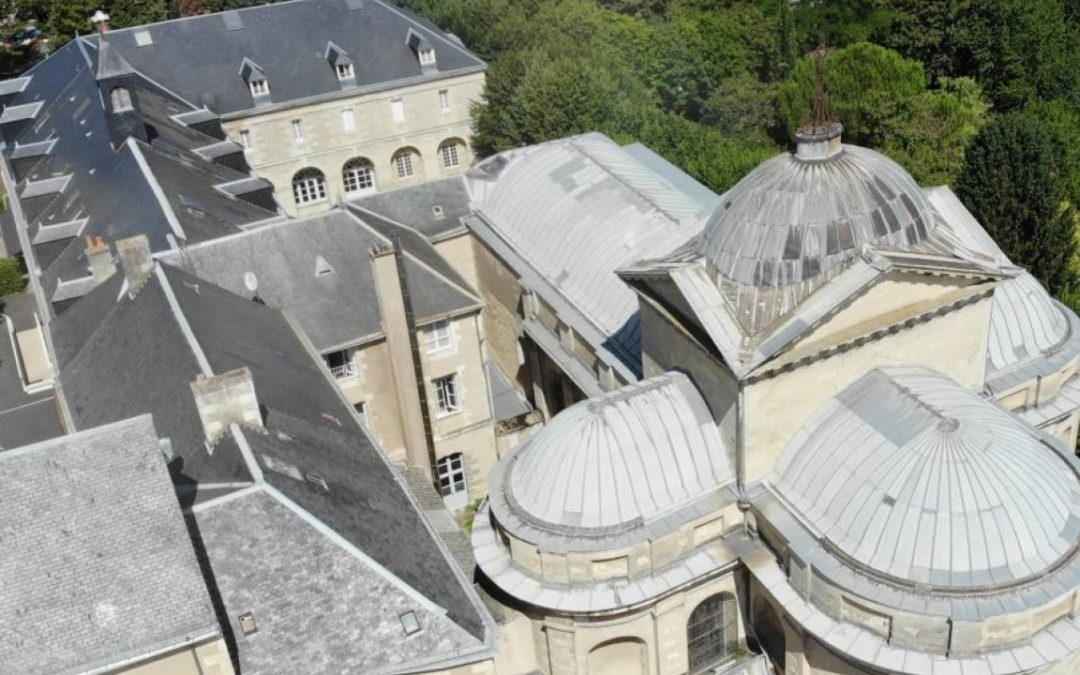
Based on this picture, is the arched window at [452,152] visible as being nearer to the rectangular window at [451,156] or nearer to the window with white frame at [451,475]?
the rectangular window at [451,156]

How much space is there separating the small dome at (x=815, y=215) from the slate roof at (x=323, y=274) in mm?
17049

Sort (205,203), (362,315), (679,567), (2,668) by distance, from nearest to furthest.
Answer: (2,668) → (679,567) → (362,315) → (205,203)

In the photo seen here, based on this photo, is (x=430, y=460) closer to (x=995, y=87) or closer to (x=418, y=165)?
(x=418, y=165)

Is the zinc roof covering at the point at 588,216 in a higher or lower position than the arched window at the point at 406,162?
higher

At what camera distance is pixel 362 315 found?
149 feet

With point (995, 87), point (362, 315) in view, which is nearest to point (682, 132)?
point (995, 87)

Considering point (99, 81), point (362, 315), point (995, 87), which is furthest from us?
point (995, 87)

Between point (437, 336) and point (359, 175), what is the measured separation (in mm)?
43257

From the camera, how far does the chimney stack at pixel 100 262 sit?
45719 millimetres

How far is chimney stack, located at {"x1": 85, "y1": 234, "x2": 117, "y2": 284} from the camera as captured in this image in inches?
1800

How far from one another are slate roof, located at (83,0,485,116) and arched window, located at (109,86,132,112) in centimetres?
2003

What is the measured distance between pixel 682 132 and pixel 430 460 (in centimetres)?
3848

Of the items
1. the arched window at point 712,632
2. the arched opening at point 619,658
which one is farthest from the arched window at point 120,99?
the arched window at point 712,632

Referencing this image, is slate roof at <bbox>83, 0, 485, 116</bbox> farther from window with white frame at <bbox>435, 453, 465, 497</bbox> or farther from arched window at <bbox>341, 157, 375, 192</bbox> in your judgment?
window with white frame at <bbox>435, 453, 465, 497</bbox>
